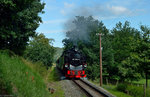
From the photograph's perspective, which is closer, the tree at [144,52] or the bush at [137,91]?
the bush at [137,91]

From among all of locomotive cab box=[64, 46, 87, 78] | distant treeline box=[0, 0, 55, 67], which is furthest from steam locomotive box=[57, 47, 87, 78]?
distant treeline box=[0, 0, 55, 67]

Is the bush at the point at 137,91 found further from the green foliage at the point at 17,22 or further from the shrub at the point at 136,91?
the green foliage at the point at 17,22

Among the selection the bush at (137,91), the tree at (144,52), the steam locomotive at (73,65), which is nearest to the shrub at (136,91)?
the bush at (137,91)

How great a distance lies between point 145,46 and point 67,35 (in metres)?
22.4

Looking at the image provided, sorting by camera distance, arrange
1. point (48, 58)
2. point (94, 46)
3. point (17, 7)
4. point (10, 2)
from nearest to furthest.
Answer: point (10, 2)
point (17, 7)
point (48, 58)
point (94, 46)

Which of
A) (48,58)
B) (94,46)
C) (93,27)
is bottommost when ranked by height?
(48,58)

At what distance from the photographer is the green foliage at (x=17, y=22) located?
1382cm

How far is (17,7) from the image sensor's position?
13789mm

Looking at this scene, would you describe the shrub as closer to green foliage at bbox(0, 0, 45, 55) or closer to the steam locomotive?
the steam locomotive

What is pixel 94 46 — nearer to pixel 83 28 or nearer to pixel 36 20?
pixel 83 28

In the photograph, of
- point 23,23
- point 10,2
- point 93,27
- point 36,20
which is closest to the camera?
point 10,2

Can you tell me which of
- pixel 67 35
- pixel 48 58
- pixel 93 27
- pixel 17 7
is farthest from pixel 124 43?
pixel 17 7

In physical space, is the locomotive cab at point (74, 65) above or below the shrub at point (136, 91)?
above

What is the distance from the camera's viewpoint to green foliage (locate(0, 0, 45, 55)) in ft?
45.3
